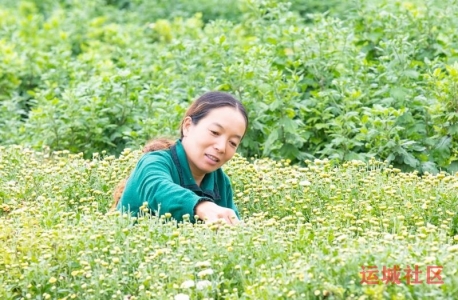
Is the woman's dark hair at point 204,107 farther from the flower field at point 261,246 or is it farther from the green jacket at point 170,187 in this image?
the flower field at point 261,246

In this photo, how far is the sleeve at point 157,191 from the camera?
5.32m

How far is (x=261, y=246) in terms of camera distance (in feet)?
15.7

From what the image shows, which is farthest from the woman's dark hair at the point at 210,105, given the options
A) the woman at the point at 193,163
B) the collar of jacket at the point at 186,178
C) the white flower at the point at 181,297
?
the white flower at the point at 181,297

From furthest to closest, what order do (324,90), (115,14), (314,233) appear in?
(115,14) → (324,90) → (314,233)

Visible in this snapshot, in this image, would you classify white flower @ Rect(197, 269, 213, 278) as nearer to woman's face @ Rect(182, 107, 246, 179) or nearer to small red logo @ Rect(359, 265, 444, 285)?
small red logo @ Rect(359, 265, 444, 285)

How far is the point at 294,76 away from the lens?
768cm

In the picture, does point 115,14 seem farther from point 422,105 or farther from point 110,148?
point 422,105

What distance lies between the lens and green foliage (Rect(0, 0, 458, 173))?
7.35 metres

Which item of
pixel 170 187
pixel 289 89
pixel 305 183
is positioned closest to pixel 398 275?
pixel 170 187

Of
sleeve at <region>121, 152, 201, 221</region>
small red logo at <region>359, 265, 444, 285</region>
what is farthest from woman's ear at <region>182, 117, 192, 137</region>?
small red logo at <region>359, 265, 444, 285</region>

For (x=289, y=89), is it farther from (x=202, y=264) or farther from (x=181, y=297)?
(x=181, y=297)

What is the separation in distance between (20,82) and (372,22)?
3.28 meters

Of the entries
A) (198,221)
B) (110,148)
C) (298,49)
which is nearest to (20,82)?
(110,148)

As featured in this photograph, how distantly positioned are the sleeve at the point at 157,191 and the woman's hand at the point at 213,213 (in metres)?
0.04
